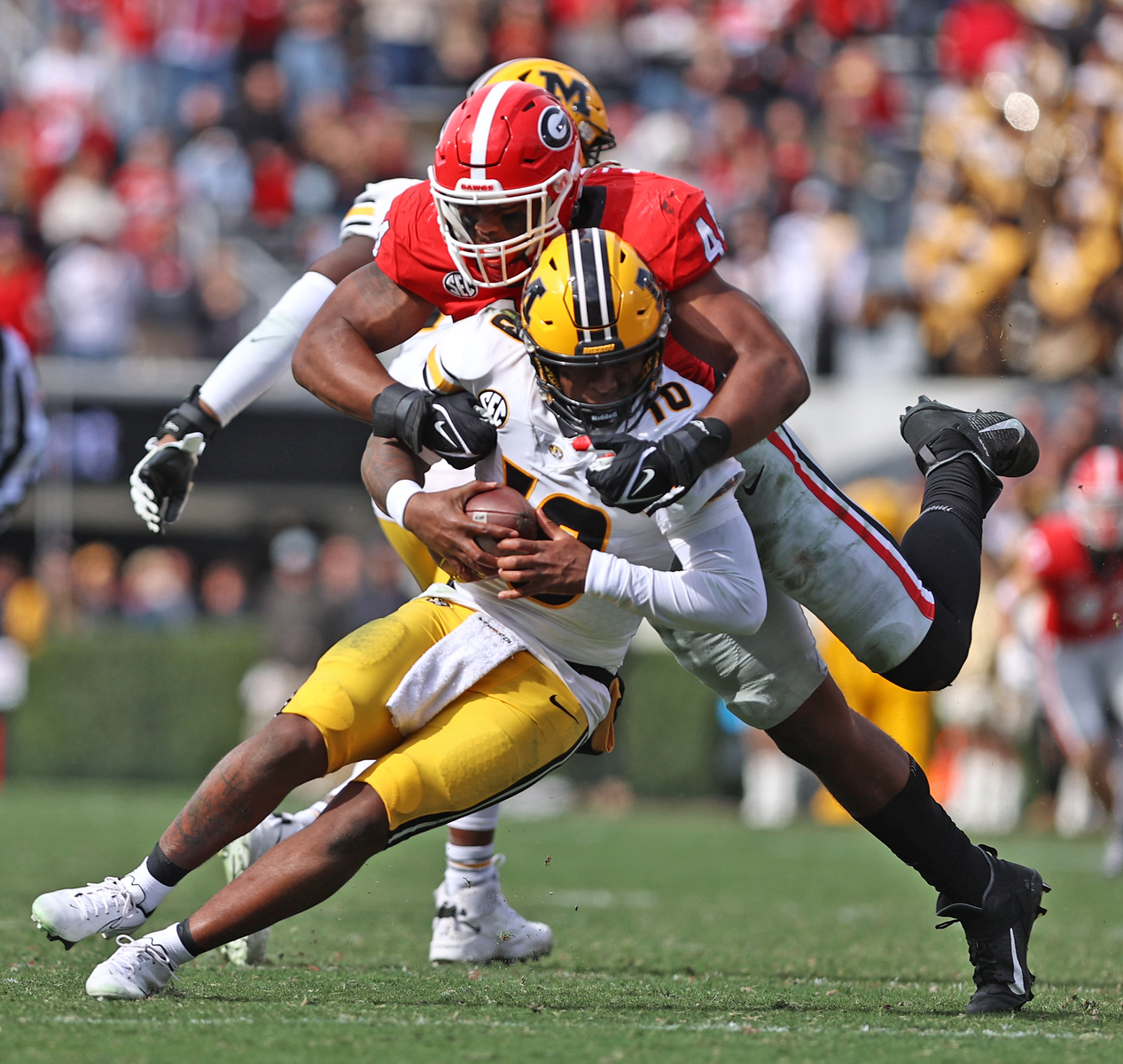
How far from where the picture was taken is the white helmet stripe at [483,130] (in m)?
3.86

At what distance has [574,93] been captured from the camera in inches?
183

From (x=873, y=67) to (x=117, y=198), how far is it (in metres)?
6.29

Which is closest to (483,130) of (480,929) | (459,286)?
(459,286)

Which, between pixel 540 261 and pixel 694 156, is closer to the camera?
pixel 540 261

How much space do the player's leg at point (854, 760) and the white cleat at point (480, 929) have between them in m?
0.94

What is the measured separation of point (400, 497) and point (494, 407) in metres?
0.29

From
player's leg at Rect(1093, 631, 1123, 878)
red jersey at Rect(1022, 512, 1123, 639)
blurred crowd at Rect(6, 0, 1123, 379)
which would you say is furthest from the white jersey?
blurred crowd at Rect(6, 0, 1123, 379)

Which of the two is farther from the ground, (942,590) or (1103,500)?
(1103,500)

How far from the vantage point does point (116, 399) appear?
12039 millimetres

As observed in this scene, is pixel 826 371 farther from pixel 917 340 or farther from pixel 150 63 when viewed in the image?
pixel 150 63

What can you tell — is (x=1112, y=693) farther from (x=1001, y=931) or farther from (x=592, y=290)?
(x=592, y=290)

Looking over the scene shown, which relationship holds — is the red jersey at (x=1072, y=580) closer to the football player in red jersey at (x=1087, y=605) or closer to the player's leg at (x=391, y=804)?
the football player in red jersey at (x=1087, y=605)

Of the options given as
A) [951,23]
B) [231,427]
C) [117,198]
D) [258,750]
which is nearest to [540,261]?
[258,750]

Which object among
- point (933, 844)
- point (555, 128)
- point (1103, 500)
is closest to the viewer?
point (555, 128)
